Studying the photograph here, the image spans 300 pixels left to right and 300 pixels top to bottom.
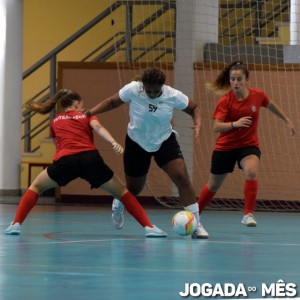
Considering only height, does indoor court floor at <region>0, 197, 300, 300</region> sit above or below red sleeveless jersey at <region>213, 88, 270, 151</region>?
below

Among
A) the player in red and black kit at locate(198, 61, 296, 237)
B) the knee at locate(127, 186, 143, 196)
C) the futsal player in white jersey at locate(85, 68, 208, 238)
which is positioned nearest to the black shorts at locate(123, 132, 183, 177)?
the futsal player in white jersey at locate(85, 68, 208, 238)

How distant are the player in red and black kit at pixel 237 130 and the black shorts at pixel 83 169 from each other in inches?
70.9

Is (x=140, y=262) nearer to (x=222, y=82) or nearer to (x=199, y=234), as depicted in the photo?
(x=199, y=234)

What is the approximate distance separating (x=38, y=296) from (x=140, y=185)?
187 inches

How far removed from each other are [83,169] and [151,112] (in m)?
0.87

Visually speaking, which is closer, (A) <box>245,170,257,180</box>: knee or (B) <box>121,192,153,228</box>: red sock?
(B) <box>121,192,153,228</box>: red sock

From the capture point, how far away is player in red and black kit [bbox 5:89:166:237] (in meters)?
11.0

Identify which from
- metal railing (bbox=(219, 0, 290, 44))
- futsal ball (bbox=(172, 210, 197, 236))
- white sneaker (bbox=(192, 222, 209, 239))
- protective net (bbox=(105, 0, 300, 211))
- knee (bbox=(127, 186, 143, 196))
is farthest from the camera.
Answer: metal railing (bbox=(219, 0, 290, 44))

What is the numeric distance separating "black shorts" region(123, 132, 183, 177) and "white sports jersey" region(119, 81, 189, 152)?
0.06 m

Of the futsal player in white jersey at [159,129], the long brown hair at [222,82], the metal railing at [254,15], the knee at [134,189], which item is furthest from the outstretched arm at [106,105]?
the metal railing at [254,15]

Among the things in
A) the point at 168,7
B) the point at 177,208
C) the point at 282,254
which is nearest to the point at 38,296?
the point at 282,254

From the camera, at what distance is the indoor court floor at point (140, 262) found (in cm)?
705

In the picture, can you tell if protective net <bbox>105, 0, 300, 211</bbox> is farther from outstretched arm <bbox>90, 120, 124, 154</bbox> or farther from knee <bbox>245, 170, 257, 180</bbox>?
outstretched arm <bbox>90, 120, 124, 154</bbox>

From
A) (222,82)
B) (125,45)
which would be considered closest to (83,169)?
(222,82)
